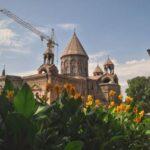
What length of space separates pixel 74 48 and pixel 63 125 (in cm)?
4813

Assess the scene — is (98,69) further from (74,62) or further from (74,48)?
(74,62)

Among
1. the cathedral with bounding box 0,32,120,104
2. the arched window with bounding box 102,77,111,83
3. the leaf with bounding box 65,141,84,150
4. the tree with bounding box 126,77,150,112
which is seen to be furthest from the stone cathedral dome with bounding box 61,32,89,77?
the leaf with bounding box 65,141,84,150

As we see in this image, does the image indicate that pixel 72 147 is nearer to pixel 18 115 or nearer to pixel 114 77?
pixel 18 115

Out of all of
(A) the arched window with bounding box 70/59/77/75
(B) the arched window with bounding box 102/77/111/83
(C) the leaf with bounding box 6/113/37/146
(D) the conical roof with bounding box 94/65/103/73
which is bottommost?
(C) the leaf with bounding box 6/113/37/146

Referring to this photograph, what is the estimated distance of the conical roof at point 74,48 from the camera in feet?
164

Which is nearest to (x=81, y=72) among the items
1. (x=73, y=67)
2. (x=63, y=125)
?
(x=73, y=67)

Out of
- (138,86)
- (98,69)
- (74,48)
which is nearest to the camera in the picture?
(138,86)

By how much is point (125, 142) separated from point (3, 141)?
176cm

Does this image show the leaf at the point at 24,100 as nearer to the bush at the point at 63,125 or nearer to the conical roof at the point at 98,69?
the bush at the point at 63,125

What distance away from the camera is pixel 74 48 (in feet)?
167

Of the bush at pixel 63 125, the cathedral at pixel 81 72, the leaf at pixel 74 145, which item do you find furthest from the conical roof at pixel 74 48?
the leaf at pixel 74 145

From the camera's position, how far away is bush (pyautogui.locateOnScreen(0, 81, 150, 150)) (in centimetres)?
241

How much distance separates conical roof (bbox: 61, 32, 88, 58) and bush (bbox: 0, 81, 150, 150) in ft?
150

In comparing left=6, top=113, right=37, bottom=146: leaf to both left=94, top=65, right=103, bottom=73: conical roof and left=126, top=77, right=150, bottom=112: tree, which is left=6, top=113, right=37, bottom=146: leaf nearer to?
left=126, top=77, right=150, bottom=112: tree
